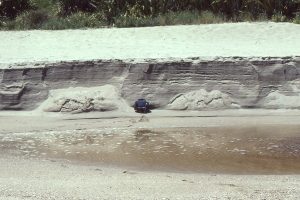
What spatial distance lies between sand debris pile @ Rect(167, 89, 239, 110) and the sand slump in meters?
1.14

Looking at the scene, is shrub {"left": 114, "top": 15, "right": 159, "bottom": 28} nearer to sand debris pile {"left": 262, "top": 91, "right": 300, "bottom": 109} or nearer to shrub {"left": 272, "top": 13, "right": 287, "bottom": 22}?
shrub {"left": 272, "top": 13, "right": 287, "bottom": 22}

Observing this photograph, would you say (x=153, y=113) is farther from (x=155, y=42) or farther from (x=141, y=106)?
(x=155, y=42)

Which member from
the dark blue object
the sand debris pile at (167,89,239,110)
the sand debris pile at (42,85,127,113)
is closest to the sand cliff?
the sand debris pile at (167,89,239,110)

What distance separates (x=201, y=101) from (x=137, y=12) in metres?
6.64

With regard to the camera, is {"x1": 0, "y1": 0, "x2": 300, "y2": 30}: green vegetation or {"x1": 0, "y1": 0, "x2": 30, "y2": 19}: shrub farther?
{"x1": 0, "y1": 0, "x2": 30, "y2": 19}: shrub

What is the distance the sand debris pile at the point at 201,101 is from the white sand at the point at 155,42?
3.29ft

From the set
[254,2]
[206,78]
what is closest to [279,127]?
[206,78]

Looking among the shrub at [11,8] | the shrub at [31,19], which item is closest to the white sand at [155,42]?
the shrub at [31,19]

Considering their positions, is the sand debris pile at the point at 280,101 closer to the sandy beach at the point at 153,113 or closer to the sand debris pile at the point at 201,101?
the sandy beach at the point at 153,113

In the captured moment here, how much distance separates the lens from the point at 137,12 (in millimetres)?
18328

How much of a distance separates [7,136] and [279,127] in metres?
5.45

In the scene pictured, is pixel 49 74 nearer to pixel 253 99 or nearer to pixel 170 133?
pixel 170 133

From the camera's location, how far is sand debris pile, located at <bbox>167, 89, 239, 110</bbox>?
12492mm

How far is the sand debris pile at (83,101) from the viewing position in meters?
12.4
